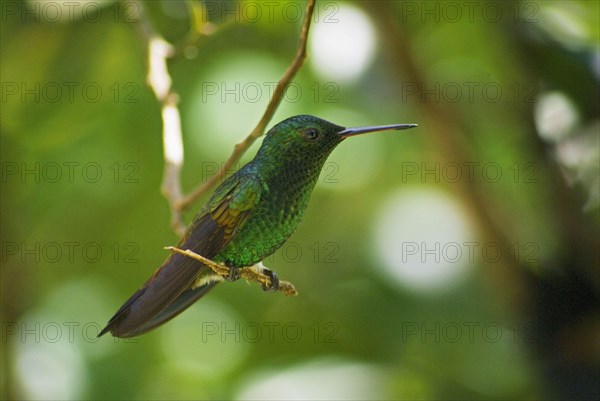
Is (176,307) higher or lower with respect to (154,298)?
lower

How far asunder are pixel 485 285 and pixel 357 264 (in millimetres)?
794

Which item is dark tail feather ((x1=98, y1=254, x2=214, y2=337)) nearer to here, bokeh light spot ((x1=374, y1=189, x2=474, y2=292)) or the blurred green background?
the blurred green background

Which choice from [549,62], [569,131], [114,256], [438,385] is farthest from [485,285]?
[114,256]

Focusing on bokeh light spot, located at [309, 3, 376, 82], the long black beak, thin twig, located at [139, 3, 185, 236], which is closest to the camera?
the long black beak

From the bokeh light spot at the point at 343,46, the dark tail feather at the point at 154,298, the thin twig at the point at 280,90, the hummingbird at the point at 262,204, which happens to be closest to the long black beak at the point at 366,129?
the hummingbird at the point at 262,204

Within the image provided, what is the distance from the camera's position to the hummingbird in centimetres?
304

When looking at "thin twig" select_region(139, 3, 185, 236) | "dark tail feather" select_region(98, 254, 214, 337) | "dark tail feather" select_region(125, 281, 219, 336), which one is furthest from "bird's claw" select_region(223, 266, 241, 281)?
"thin twig" select_region(139, 3, 185, 236)

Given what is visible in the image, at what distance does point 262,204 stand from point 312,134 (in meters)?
0.33

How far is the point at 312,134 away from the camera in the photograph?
3232 millimetres

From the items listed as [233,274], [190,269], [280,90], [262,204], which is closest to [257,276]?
[233,274]

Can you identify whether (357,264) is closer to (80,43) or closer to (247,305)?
(247,305)

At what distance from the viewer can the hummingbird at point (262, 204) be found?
9.96 feet

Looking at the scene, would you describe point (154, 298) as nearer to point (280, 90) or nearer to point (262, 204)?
point (262, 204)

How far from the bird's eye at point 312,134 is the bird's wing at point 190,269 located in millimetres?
267
